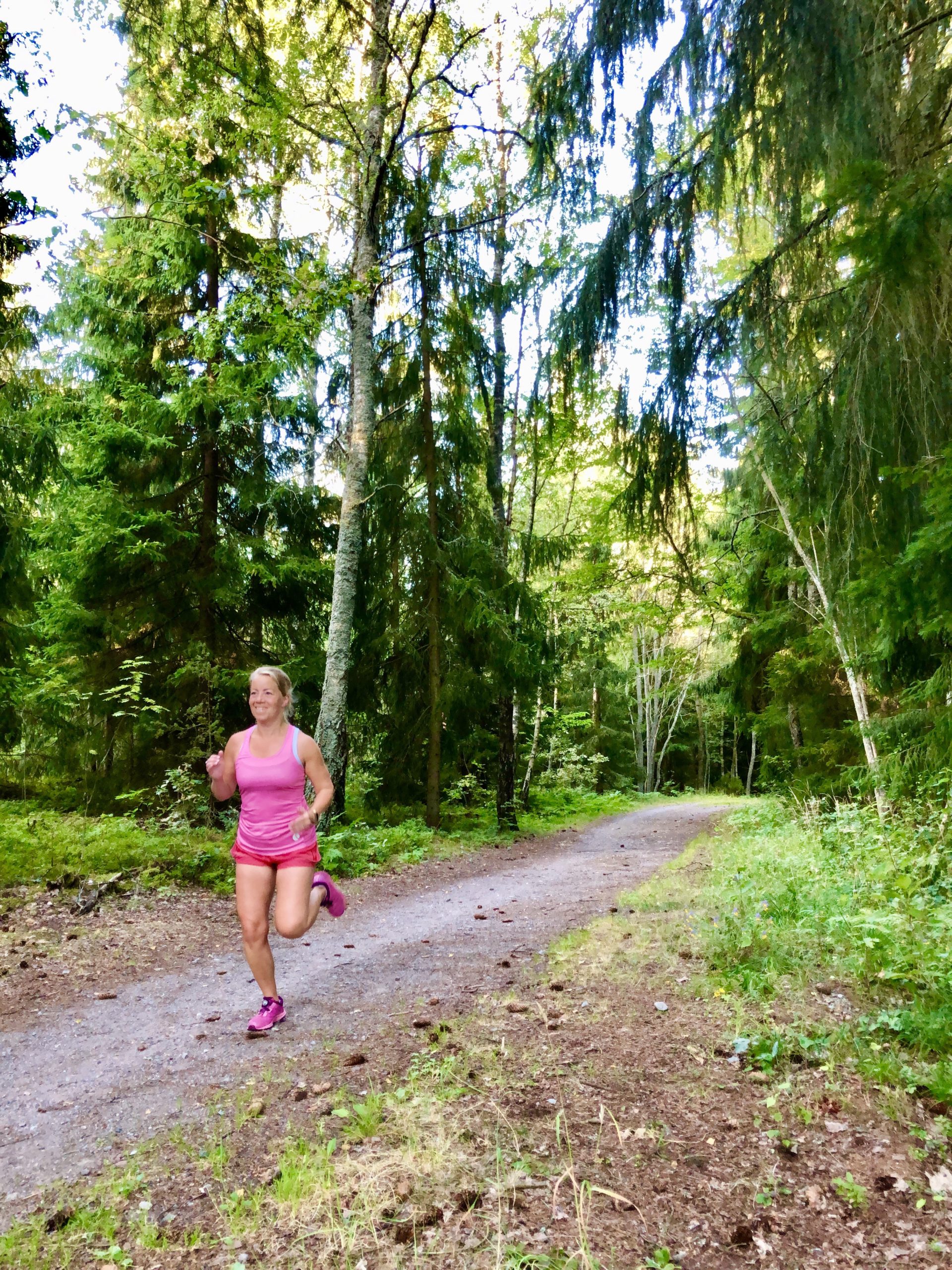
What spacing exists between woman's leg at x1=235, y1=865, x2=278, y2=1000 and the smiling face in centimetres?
77

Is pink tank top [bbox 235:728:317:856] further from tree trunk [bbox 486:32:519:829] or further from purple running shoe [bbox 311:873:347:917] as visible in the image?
tree trunk [bbox 486:32:519:829]

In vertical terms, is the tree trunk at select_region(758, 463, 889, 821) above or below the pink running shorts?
above

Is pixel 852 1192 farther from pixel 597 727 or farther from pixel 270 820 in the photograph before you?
pixel 597 727

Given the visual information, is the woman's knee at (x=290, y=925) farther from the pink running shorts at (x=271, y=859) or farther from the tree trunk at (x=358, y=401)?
the tree trunk at (x=358, y=401)

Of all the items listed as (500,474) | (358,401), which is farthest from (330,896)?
(500,474)

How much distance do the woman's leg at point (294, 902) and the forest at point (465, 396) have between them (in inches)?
125

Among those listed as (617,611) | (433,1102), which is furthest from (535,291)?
(433,1102)

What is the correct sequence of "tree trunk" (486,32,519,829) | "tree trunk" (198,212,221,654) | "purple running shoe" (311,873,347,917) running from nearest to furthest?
"purple running shoe" (311,873,347,917)
"tree trunk" (198,212,221,654)
"tree trunk" (486,32,519,829)

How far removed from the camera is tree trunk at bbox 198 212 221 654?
1126 cm

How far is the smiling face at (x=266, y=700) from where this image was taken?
3.77 m

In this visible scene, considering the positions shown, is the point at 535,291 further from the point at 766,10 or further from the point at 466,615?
the point at 766,10

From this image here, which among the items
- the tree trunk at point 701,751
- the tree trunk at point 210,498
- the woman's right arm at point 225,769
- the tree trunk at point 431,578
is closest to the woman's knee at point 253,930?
the woman's right arm at point 225,769

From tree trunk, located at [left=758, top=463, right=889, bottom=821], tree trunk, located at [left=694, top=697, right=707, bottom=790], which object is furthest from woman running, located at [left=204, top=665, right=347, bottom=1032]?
tree trunk, located at [left=694, top=697, right=707, bottom=790]

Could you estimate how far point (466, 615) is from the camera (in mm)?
11398
